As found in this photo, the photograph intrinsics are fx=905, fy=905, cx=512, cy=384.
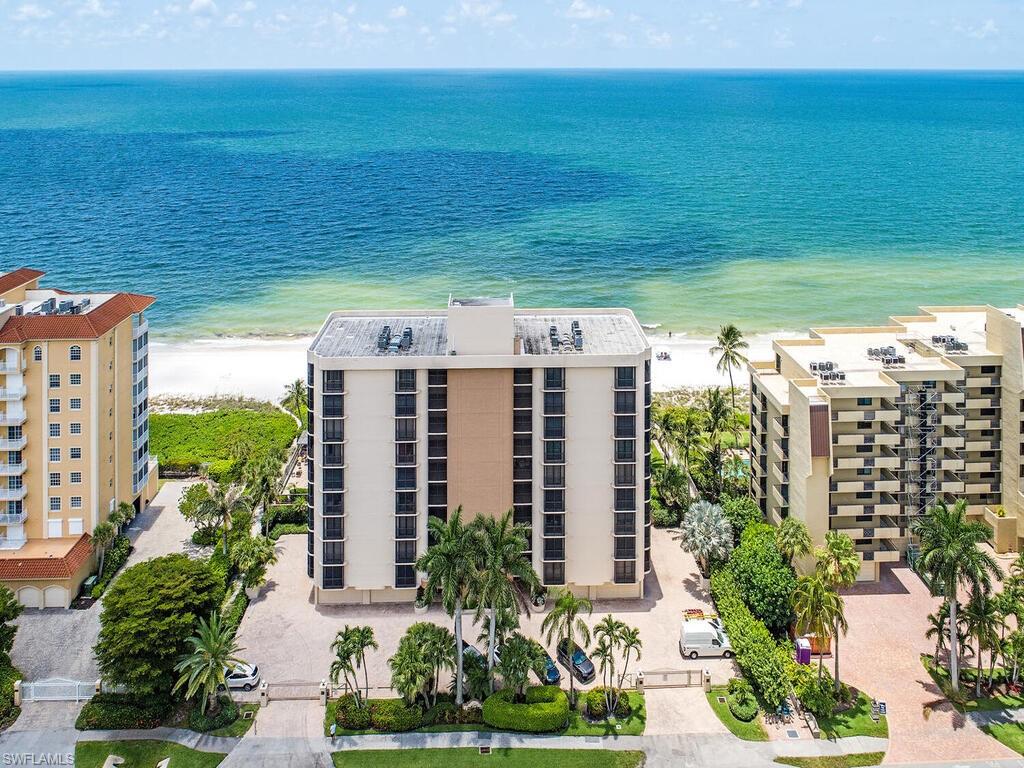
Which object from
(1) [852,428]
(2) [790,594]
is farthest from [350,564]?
(1) [852,428]

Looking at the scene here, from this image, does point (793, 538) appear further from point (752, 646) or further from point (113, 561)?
point (113, 561)

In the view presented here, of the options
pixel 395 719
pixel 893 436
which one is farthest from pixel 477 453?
pixel 893 436

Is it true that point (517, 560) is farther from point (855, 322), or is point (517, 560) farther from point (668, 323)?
point (855, 322)

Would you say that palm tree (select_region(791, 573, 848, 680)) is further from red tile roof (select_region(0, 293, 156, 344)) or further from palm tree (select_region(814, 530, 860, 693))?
red tile roof (select_region(0, 293, 156, 344))

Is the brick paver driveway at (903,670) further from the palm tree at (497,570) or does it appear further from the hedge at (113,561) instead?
the hedge at (113,561)

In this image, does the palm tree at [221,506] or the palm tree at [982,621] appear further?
the palm tree at [221,506]

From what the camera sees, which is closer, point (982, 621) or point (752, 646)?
point (982, 621)

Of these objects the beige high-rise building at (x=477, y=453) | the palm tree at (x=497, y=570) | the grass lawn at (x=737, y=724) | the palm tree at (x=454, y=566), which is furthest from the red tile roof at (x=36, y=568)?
the grass lawn at (x=737, y=724)
